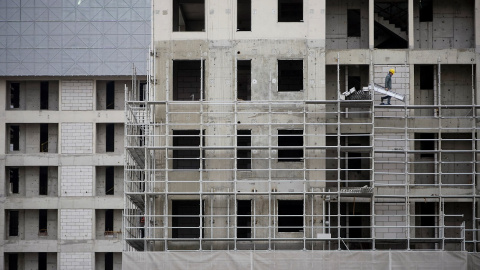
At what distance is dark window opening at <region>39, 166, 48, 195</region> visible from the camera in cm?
6806

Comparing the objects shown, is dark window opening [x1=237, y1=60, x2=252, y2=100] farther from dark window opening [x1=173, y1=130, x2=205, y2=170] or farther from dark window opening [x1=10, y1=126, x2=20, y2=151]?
dark window opening [x1=10, y1=126, x2=20, y2=151]

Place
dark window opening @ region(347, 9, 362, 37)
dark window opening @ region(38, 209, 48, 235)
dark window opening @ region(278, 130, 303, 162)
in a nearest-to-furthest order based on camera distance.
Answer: dark window opening @ region(278, 130, 303, 162) < dark window opening @ region(347, 9, 362, 37) < dark window opening @ region(38, 209, 48, 235)

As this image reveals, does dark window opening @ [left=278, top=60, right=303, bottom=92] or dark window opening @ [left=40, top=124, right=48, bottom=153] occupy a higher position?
dark window opening @ [left=278, top=60, right=303, bottom=92]

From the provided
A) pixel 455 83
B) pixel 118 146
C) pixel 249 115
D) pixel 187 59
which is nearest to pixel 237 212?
pixel 249 115

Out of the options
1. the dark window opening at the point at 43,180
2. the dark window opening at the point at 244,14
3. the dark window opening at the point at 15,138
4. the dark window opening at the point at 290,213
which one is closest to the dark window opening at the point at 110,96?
the dark window opening at the point at 43,180

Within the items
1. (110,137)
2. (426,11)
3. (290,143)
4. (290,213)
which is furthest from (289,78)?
(110,137)

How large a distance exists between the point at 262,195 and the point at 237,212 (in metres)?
2.80

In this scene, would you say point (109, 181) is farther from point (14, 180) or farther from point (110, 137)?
point (14, 180)

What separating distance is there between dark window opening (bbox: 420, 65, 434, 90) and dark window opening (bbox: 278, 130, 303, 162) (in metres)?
7.96

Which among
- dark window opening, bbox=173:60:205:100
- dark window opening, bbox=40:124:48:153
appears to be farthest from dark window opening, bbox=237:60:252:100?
dark window opening, bbox=40:124:48:153

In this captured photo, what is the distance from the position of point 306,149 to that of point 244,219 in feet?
17.9

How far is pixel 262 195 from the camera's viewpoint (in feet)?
145

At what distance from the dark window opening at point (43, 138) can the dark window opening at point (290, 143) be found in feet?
95.8

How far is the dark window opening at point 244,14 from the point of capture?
47.7 metres
